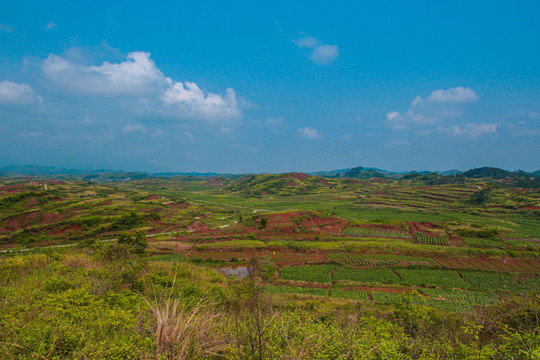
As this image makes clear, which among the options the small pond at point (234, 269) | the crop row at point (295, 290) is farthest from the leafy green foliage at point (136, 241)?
the crop row at point (295, 290)

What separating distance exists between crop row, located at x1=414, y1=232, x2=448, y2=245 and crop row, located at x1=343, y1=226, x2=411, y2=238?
1875mm

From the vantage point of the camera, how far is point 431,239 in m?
40.1

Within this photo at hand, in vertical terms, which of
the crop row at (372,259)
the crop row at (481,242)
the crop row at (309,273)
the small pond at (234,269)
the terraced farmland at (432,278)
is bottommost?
the small pond at (234,269)

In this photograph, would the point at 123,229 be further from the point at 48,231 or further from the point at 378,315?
the point at 378,315

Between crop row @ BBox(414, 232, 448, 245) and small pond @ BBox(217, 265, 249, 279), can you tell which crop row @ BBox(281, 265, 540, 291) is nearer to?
small pond @ BBox(217, 265, 249, 279)

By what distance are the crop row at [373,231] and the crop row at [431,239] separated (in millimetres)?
1875

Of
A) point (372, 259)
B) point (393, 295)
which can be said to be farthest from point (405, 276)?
point (393, 295)

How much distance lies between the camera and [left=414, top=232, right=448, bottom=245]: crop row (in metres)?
38.8

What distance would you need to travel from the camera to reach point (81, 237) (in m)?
41.2

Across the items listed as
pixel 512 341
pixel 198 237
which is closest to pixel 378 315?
pixel 512 341

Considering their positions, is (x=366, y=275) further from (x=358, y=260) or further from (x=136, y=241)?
(x=136, y=241)

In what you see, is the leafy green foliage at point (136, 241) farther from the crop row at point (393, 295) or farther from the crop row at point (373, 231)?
the crop row at point (373, 231)

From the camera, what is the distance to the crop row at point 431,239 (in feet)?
127

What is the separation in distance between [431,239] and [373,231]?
32.1ft
